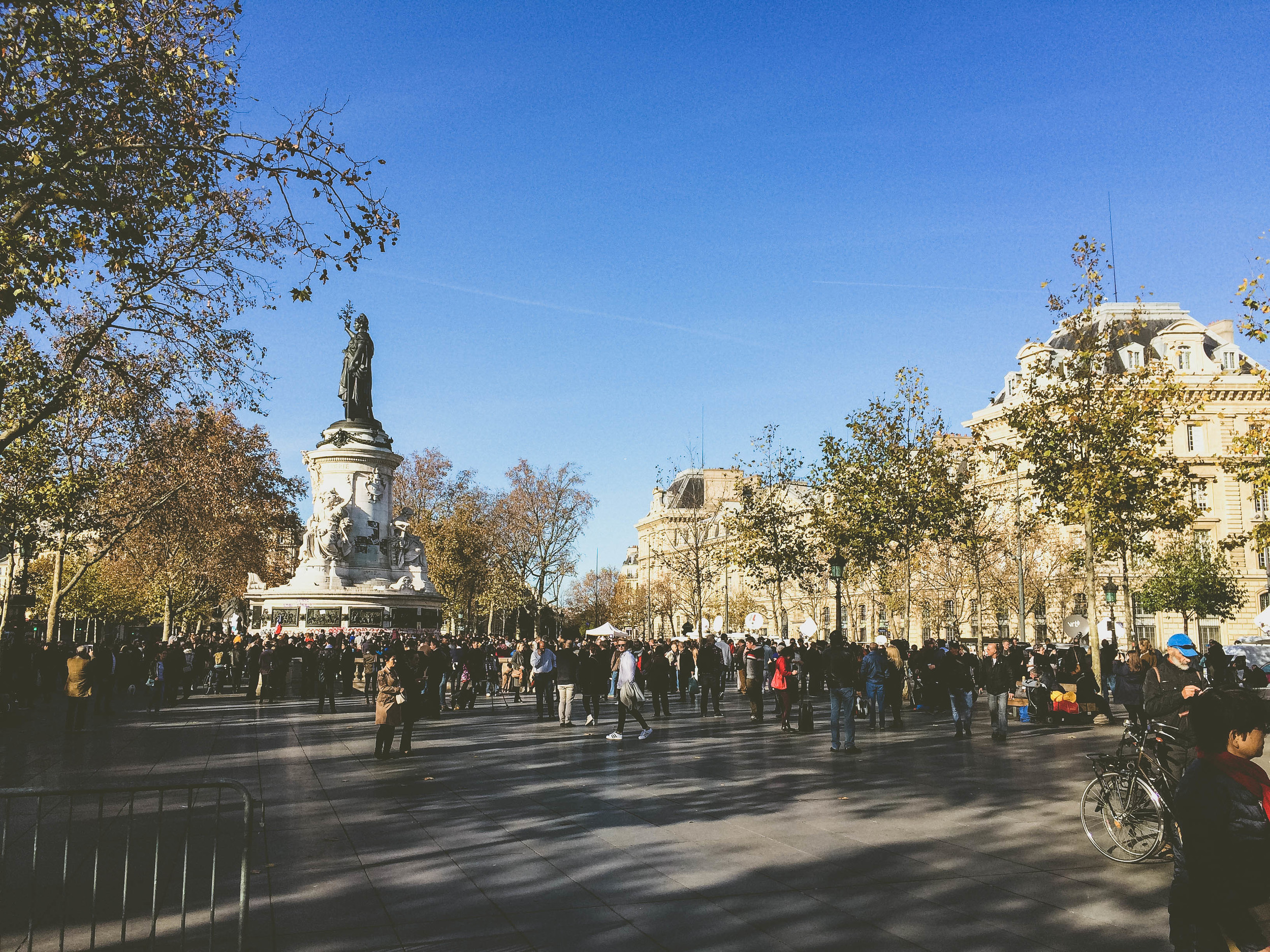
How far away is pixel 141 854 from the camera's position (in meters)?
8.21

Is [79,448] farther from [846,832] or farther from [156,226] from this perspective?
[846,832]

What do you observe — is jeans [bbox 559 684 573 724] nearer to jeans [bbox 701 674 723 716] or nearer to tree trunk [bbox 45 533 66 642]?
jeans [bbox 701 674 723 716]

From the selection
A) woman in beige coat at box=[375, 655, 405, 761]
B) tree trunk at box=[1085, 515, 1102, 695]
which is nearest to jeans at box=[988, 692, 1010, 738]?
tree trunk at box=[1085, 515, 1102, 695]

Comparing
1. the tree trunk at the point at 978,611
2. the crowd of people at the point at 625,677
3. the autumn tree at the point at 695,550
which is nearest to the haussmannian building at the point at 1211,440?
the tree trunk at the point at 978,611

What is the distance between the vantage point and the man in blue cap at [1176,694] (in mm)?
8352

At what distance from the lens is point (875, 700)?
20328 mm

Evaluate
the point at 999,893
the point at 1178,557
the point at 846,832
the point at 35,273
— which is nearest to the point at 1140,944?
the point at 999,893

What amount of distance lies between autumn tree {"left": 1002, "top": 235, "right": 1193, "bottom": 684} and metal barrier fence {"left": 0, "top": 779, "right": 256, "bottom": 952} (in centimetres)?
1926

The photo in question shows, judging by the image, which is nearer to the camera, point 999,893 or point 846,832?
point 999,893

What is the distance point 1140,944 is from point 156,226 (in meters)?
11.6

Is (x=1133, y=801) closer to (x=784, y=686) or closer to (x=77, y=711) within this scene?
(x=784, y=686)

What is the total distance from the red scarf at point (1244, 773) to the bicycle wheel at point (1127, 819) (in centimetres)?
388

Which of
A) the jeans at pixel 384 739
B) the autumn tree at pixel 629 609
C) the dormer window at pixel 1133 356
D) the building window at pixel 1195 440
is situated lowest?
the jeans at pixel 384 739

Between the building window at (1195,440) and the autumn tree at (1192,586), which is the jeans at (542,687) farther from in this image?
the building window at (1195,440)
